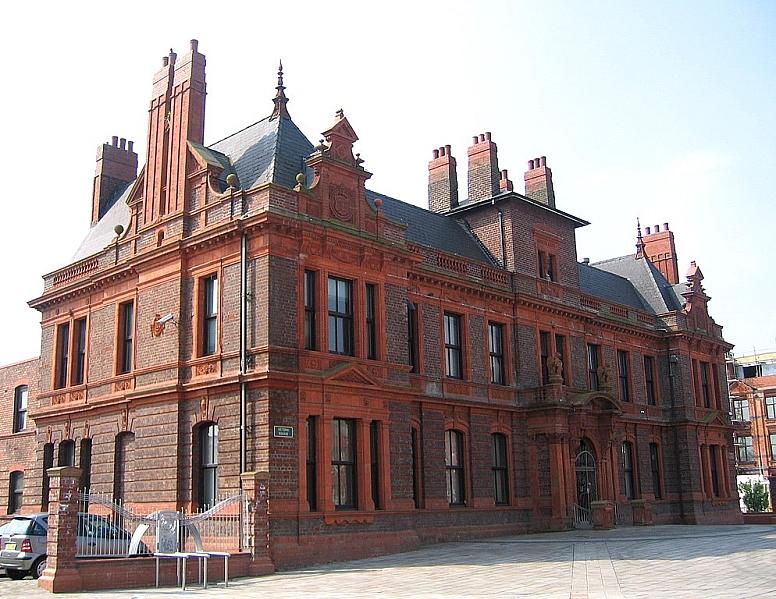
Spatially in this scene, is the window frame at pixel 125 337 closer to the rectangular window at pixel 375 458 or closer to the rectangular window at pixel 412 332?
the rectangular window at pixel 375 458

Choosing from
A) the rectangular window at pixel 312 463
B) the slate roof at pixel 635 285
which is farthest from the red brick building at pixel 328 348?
the slate roof at pixel 635 285

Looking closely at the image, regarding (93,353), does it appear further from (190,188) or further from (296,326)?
(296,326)

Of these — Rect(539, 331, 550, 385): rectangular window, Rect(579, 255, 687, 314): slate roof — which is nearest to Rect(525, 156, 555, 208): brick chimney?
Rect(579, 255, 687, 314): slate roof

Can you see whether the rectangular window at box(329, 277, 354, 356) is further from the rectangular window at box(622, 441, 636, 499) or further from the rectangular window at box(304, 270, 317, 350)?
the rectangular window at box(622, 441, 636, 499)

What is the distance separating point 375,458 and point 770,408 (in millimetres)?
53718

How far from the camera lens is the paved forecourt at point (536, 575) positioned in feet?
48.8

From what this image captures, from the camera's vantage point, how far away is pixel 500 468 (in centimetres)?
3061

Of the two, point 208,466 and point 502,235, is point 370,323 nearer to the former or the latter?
point 208,466

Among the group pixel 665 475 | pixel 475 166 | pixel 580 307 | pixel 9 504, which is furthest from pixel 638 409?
pixel 9 504

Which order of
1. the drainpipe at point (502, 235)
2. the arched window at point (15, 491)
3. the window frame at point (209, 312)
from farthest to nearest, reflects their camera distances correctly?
1. the drainpipe at point (502, 235)
2. the arched window at point (15, 491)
3. the window frame at point (209, 312)

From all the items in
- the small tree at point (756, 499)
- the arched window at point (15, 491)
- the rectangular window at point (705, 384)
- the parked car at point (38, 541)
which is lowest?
the small tree at point (756, 499)

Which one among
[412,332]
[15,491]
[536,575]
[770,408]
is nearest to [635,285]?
[412,332]

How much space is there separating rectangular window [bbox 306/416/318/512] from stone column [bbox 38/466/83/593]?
6.37 meters

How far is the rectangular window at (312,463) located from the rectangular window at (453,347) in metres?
8.15
